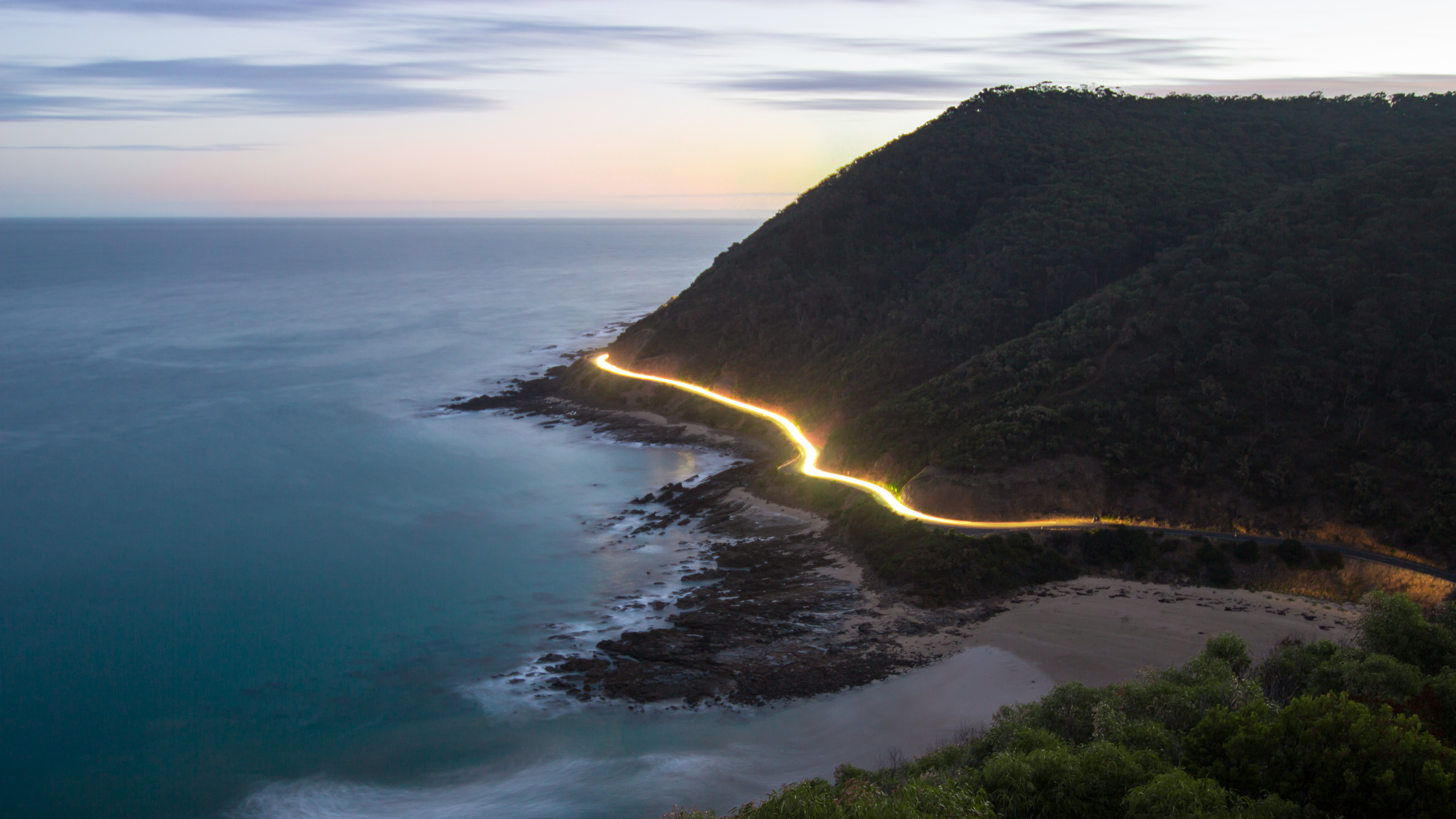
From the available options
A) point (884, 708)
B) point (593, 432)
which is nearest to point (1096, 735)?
point (884, 708)

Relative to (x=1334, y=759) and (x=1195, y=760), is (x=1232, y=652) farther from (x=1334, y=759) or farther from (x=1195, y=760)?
(x=1334, y=759)

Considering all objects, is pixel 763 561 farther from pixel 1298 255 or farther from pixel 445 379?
pixel 445 379

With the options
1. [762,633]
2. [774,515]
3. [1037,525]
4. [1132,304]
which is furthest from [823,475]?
[1132,304]

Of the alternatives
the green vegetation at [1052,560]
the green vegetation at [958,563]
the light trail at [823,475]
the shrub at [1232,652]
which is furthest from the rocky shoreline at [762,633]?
the shrub at [1232,652]

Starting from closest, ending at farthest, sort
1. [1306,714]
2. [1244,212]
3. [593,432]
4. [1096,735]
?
[1306,714] → [1096,735] → [1244,212] → [593,432]

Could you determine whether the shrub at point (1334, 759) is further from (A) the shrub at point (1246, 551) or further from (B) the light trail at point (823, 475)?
(B) the light trail at point (823, 475)

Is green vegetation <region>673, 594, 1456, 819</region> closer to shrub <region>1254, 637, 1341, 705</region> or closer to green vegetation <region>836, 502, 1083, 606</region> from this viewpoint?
shrub <region>1254, 637, 1341, 705</region>

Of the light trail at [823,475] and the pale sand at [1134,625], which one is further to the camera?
the light trail at [823,475]
